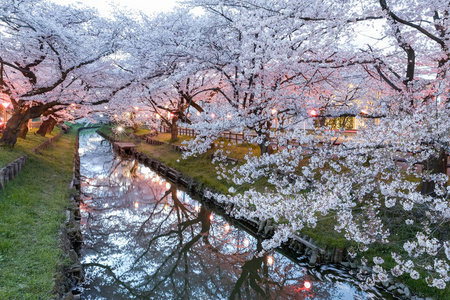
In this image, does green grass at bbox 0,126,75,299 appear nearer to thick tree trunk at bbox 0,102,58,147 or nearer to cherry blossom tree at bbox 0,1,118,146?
thick tree trunk at bbox 0,102,58,147

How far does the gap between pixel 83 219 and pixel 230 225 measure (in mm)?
5682

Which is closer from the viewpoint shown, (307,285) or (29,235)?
(29,235)

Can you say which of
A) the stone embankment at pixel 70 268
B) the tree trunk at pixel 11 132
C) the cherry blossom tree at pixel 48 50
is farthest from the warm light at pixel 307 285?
the tree trunk at pixel 11 132

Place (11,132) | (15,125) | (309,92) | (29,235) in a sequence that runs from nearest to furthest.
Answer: (29,235) → (309,92) → (11,132) → (15,125)

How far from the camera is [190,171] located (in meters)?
17.2

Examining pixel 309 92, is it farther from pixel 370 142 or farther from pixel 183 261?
pixel 183 261

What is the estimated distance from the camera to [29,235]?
6.85 meters

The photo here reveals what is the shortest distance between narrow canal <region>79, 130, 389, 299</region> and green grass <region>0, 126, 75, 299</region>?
1333 mm

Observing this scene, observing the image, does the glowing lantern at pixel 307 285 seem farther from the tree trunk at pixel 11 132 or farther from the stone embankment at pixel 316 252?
the tree trunk at pixel 11 132

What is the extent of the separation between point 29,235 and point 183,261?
4021 mm

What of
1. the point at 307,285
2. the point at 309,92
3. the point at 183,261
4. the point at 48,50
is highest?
the point at 48,50

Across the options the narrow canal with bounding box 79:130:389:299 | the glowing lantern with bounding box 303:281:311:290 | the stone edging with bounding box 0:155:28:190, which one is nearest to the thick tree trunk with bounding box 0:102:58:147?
the stone edging with bounding box 0:155:28:190

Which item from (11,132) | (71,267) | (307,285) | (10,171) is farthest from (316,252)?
(11,132)

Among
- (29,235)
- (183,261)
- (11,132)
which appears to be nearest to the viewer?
(29,235)
